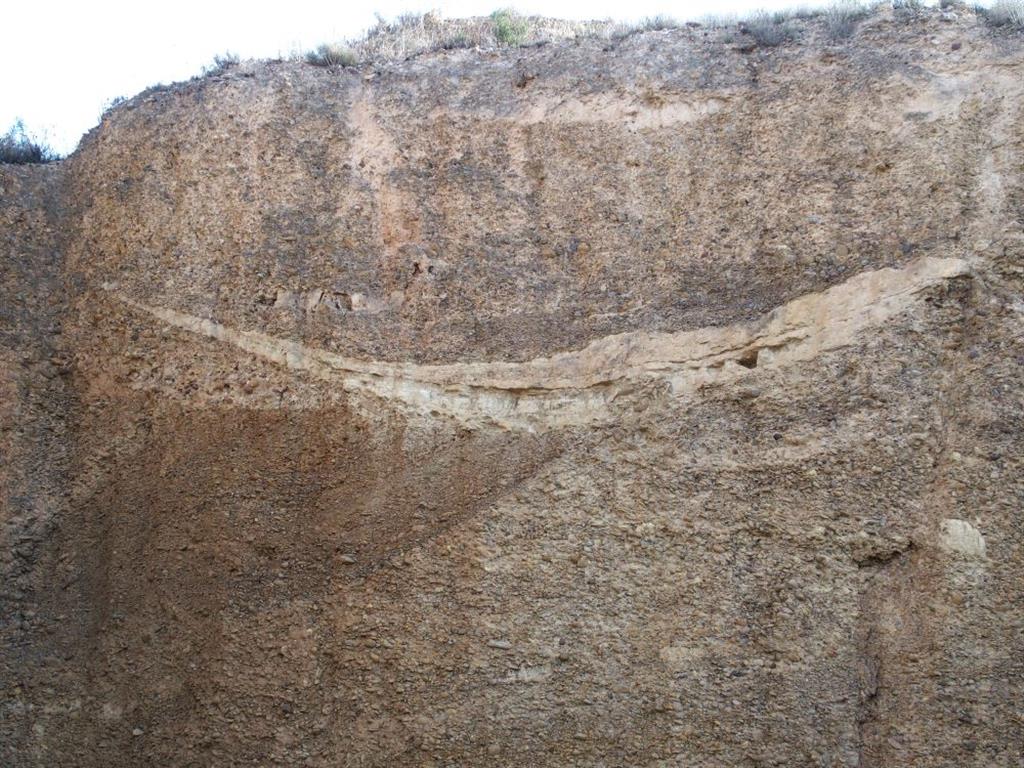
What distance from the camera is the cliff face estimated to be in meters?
6.53

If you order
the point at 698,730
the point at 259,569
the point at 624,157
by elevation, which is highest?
the point at 624,157

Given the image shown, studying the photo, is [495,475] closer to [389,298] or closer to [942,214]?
[389,298]

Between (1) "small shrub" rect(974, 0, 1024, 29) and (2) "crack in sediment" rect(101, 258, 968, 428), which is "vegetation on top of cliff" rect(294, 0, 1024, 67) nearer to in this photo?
(1) "small shrub" rect(974, 0, 1024, 29)

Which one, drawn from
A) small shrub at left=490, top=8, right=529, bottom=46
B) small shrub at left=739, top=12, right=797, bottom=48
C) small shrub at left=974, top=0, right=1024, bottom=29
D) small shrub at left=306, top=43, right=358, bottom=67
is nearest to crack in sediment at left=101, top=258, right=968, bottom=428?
small shrub at left=974, top=0, right=1024, bottom=29

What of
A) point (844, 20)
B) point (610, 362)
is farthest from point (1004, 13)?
point (610, 362)

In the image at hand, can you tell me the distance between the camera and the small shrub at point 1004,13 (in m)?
7.39

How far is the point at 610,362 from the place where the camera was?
7.23 metres

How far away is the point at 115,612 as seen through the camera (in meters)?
7.30

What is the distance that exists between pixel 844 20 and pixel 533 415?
11.3 ft

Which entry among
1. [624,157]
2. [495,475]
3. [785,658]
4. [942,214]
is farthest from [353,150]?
[785,658]

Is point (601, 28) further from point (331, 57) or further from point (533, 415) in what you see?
point (533, 415)

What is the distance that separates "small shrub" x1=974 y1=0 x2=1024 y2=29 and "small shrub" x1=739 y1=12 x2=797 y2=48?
3.97ft

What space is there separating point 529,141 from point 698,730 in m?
3.99

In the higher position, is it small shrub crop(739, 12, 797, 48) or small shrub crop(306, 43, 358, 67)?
small shrub crop(306, 43, 358, 67)
